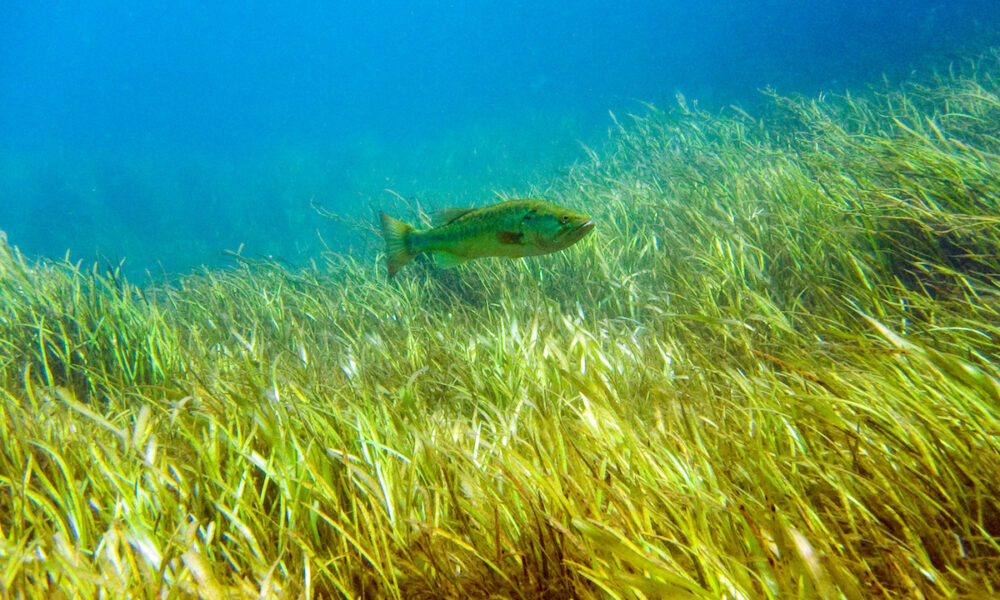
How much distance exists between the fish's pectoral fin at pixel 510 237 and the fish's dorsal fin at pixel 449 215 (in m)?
0.38

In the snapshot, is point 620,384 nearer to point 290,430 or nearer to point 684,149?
point 290,430

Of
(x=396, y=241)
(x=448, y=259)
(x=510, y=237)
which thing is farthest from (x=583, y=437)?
(x=396, y=241)

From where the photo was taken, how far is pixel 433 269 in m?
5.45

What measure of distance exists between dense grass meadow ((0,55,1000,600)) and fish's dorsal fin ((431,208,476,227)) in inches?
32.7

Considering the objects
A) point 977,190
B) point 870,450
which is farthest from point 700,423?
point 977,190

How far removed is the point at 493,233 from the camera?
10.1ft

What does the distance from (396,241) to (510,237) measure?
106 cm

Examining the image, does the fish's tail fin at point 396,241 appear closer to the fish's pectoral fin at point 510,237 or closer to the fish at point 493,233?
the fish at point 493,233

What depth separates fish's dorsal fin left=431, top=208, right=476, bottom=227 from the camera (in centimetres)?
334

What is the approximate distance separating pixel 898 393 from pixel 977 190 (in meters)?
A: 2.67

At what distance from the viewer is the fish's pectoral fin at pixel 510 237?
2990 mm

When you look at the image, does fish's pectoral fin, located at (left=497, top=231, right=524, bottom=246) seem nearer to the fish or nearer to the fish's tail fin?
the fish

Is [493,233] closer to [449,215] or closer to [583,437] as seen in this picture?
[449,215]

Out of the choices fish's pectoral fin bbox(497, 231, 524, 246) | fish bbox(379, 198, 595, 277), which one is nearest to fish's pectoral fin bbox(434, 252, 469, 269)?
fish bbox(379, 198, 595, 277)
